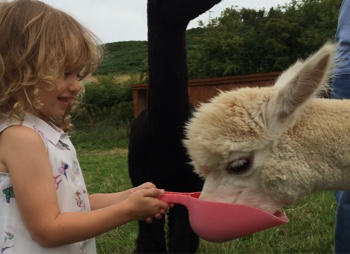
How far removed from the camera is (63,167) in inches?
66.7

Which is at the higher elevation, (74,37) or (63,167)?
(74,37)

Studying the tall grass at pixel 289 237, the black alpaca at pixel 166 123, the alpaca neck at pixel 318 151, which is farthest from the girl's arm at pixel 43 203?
the tall grass at pixel 289 237

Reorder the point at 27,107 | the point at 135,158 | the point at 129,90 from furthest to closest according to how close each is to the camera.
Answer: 1. the point at 129,90
2. the point at 135,158
3. the point at 27,107

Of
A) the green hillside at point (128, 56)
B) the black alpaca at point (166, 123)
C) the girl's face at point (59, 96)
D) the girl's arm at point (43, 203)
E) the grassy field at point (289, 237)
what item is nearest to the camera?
the girl's arm at point (43, 203)

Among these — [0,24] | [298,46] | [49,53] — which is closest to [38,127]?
[49,53]

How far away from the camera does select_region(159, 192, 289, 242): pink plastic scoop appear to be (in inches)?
65.9

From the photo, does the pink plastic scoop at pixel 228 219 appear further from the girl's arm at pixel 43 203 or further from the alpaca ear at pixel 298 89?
the alpaca ear at pixel 298 89

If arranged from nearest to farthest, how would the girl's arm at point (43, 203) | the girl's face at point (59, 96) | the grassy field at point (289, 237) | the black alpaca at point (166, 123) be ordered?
the girl's arm at point (43, 203), the girl's face at point (59, 96), the black alpaca at point (166, 123), the grassy field at point (289, 237)

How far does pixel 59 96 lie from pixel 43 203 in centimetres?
34

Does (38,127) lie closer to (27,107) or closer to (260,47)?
(27,107)

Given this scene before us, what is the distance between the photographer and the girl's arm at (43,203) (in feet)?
5.06

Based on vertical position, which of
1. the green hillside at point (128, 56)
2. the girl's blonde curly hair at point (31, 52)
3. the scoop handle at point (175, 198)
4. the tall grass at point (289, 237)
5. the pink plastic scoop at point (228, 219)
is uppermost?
the girl's blonde curly hair at point (31, 52)

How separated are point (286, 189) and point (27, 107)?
86cm

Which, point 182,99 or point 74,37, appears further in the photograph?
point 182,99
